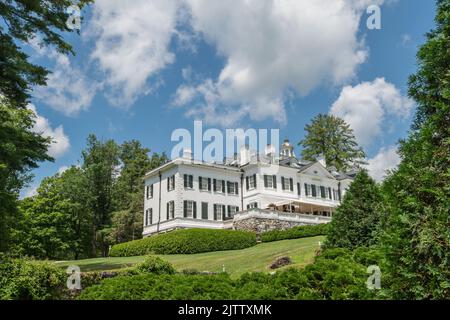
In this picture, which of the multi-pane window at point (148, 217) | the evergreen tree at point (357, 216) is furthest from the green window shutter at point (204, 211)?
the evergreen tree at point (357, 216)

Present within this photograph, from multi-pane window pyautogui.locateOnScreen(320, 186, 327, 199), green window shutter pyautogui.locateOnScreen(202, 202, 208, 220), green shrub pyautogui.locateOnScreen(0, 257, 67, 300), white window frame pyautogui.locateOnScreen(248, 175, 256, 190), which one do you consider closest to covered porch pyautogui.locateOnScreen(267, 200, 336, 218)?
multi-pane window pyautogui.locateOnScreen(320, 186, 327, 199)

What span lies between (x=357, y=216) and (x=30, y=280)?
9.77 metres

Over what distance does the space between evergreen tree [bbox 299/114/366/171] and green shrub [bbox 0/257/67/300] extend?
5168 centimetres

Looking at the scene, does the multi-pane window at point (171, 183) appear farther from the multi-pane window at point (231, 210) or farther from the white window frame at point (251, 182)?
the white window frame at point (251, 182)

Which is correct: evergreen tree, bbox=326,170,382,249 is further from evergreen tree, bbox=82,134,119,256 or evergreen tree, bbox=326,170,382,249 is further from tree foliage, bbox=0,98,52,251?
evergreen tree, bbox=82,134,119,256

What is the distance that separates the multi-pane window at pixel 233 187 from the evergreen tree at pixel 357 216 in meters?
32.2

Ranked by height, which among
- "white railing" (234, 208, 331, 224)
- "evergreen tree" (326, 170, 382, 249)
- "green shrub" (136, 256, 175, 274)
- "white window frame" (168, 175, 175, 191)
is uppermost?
"white window frame" (168, 175, 175, 191)

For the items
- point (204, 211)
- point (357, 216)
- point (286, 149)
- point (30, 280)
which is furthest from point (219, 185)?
point (357, 216)

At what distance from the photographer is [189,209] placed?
136ft

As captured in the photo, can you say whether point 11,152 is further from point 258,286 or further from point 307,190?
point 307,190

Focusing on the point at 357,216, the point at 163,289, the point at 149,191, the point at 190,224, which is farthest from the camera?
the point at 149,191

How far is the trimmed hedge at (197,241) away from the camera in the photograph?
34.6 m

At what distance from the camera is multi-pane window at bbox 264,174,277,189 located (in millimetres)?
44969
